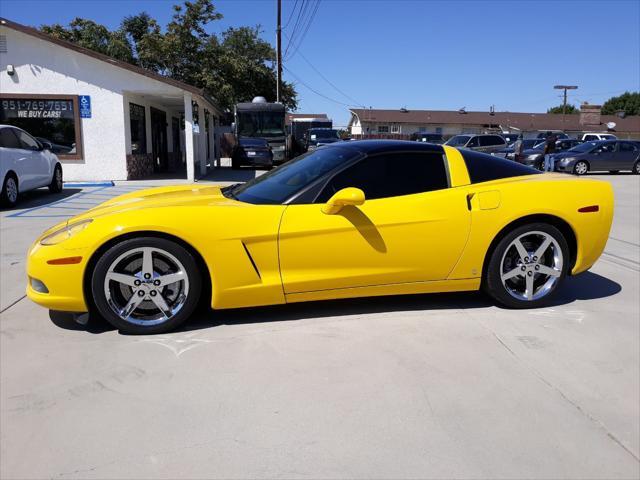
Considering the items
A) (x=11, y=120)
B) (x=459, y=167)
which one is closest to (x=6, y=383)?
(x=459, y=167)

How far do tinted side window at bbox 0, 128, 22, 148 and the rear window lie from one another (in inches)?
346

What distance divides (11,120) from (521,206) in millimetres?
16020

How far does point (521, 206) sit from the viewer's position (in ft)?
13.7

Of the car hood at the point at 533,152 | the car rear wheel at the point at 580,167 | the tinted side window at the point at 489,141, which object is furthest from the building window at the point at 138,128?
the car rear wheel at the point at 580,167

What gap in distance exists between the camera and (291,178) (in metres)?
4.30

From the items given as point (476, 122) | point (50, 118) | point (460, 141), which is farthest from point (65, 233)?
point (476, 122)

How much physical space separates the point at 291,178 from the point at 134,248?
1.37 metres

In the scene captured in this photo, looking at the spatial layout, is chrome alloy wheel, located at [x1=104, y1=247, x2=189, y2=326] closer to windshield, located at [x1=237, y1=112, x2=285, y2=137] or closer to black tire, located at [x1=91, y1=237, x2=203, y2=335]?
black tire, located at [x1=91, y1=237, x2=203, y2=335]

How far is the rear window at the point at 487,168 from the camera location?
4.31m

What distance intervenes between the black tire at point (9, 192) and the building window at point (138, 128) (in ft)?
23.6

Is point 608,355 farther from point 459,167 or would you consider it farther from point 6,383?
point 6,383

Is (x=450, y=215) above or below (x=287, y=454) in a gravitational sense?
above

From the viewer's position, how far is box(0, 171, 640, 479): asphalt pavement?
7.91 ft

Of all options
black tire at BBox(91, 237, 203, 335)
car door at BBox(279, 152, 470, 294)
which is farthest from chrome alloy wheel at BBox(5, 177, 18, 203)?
car door at BBox(279, 152, 470, 294)
